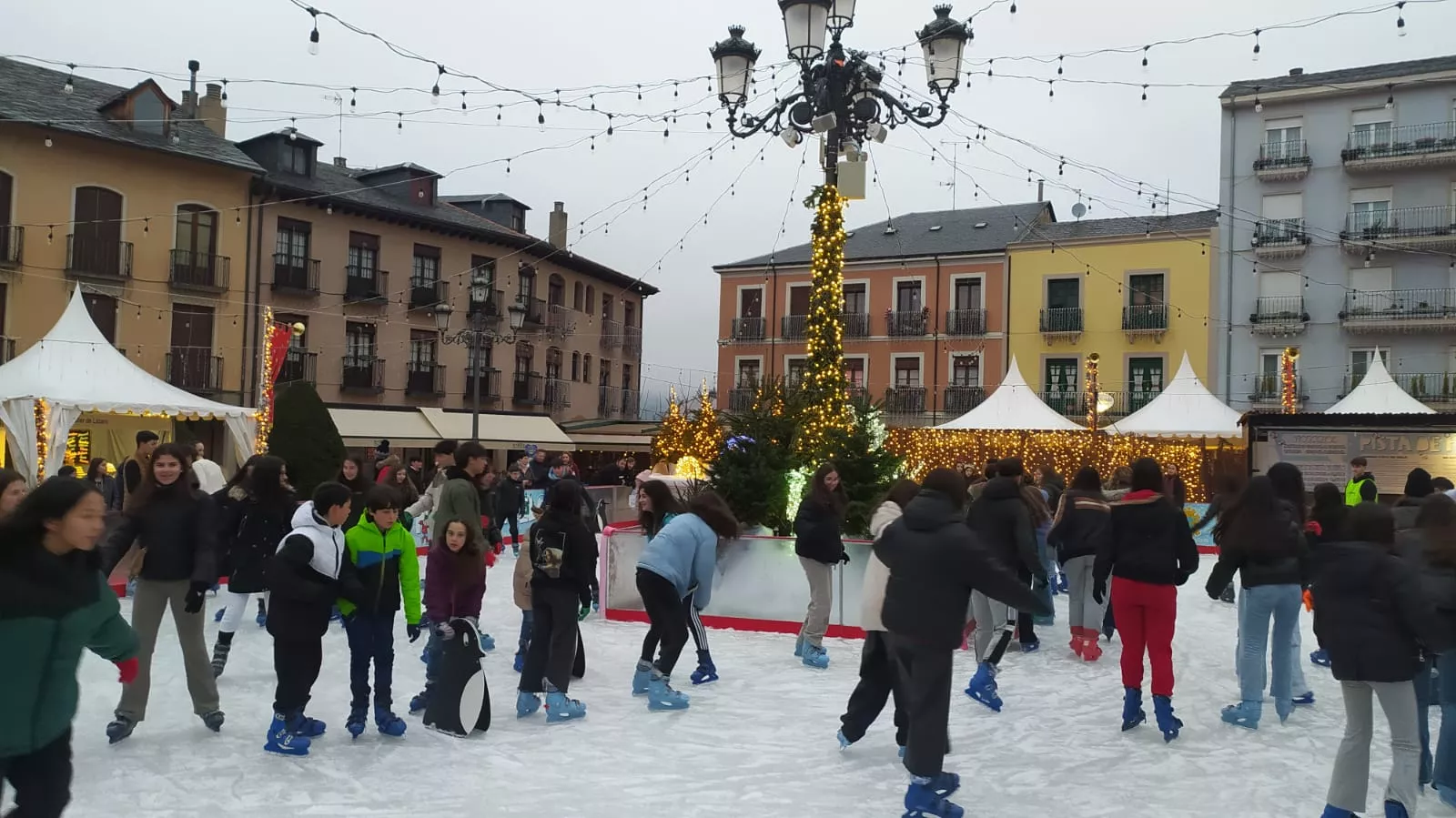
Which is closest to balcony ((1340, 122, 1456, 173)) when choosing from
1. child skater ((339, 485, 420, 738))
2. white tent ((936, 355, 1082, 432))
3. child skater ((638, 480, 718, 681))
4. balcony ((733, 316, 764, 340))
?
white tent ((936, 355, 1082, 432))

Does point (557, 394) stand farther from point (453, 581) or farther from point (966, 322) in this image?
point (453, 581)

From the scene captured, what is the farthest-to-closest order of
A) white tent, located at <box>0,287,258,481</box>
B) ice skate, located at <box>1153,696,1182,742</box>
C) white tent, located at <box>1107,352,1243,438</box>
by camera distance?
1. white tent, located at <box>1107,352,1243,438</box>
2. white tent, located at <box>0,287,258,481</box>
3. ice skate, located at <box>1153,696,1182,742</box>

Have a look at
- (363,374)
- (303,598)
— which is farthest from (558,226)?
(303,598)

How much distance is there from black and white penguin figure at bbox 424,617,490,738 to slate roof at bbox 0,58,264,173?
20398 millimetres

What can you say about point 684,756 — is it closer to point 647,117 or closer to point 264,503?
point 264,503

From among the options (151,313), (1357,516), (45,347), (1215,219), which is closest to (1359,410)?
(1215,219)

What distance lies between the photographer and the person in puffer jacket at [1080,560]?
28.3ft

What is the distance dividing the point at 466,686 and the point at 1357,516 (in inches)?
180

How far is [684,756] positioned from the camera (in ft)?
18.9

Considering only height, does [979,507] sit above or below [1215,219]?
below

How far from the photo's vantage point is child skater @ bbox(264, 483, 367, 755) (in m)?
5.50

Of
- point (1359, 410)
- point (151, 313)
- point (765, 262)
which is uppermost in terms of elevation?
point (765, 262)

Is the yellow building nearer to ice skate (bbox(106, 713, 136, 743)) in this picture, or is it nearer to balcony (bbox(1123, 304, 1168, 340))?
balcony (bbox(1123, 304, 1168, 340))

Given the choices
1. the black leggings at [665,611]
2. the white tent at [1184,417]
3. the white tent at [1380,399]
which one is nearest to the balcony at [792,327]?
the white tent at [1184,417]
